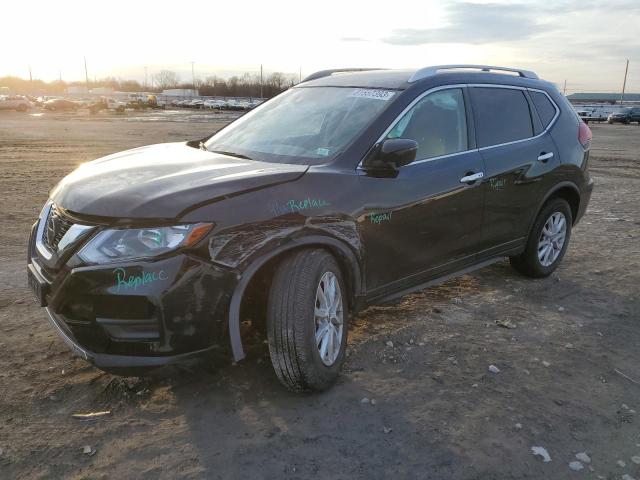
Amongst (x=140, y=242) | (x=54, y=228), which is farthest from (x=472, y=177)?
(x=54, y=228)

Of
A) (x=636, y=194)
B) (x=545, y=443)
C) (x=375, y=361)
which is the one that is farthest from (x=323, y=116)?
(x=636, y=194)

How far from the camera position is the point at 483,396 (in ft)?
10.7

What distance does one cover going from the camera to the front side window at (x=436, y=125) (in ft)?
12.3

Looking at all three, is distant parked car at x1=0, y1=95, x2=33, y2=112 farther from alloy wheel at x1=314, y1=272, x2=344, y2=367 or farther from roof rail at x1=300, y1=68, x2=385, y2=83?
alloy wheel at x1=314, y1=272, x2=344, y2=367

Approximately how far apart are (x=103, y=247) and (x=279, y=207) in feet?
2.94

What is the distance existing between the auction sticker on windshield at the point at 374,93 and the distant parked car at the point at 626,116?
50616mm

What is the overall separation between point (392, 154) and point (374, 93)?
735mm

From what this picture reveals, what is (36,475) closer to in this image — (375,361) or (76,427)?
(76,427)

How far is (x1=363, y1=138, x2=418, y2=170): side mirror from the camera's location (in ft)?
10.8

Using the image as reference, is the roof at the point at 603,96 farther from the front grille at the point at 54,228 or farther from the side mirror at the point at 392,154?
the front grille at the point at 54,228

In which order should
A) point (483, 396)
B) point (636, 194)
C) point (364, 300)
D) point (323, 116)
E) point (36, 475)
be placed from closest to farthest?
point (36, 475) < point (483, 396) < point (364, 300) < point (323, 116) < point (636, 194)

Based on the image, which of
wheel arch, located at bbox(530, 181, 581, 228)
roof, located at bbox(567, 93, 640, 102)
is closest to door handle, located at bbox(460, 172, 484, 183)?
wheel arch, located at bbox(530, 181, 581, 228)

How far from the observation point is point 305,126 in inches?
155

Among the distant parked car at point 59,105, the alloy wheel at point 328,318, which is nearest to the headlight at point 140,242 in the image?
the alloy wheel at point 328,318
